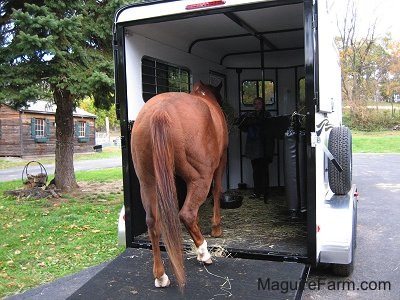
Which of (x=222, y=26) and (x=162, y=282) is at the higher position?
(x=222, y=26)

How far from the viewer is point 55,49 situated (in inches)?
279

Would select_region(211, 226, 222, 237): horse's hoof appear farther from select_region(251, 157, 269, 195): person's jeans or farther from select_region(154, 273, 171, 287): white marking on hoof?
select_region(251, 157, 269, 195): person's jeans

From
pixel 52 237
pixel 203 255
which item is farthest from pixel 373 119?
pixel 203 255

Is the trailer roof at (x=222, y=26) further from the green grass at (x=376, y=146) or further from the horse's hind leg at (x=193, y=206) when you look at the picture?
the green grass at (x=376, y=146)

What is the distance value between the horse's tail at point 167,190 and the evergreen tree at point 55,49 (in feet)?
15.1

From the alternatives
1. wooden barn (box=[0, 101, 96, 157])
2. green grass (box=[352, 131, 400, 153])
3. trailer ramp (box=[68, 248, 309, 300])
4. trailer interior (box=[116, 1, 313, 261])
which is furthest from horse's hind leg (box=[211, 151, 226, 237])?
wooden barn (box=[0, 101, 96, 157])

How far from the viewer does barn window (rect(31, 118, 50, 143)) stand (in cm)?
2509

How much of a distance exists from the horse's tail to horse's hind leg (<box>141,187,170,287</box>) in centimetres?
32

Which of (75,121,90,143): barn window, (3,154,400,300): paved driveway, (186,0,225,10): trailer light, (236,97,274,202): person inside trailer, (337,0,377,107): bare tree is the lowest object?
(3,154,400,300): paved driveway

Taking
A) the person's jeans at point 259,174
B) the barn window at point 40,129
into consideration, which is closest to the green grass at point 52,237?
the person's jeans at point 259,174

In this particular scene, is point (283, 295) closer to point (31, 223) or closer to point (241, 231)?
point (241, 231)

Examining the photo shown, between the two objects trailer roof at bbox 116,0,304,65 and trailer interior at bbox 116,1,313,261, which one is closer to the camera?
trailer roof at bbox 116,0,304,65

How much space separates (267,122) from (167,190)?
3685mm

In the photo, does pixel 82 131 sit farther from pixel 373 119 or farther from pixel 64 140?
pixel 373 119
